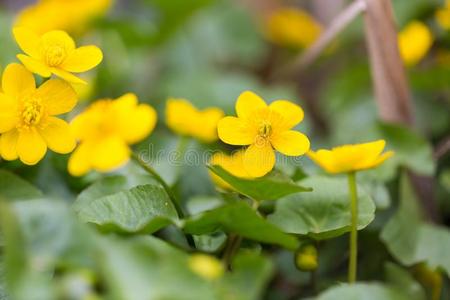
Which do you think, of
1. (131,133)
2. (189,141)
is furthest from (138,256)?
(189,141)

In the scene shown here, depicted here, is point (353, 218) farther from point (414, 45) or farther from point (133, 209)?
point (414, 45)

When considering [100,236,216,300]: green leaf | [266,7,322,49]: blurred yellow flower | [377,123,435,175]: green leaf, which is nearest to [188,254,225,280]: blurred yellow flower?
[100,236,216,300]: green leaf

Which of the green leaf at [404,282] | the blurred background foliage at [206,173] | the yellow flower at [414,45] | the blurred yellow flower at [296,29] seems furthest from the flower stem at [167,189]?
the blurred yellow flower at [296,29]

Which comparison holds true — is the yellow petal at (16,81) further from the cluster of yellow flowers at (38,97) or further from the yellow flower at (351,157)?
the yellow flower at (351,157)

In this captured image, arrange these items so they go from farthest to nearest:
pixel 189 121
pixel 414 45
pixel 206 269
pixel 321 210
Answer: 1. pixel 414 45
2. pixel 189 121
3. pixel 321 210
4. pixel 206 269

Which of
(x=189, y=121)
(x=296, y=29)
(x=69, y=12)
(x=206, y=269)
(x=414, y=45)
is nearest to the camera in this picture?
(x=206, y=269)

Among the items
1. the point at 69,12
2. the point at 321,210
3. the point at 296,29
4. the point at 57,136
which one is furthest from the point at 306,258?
the point at 296,29

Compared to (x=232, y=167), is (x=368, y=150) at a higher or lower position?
higher
